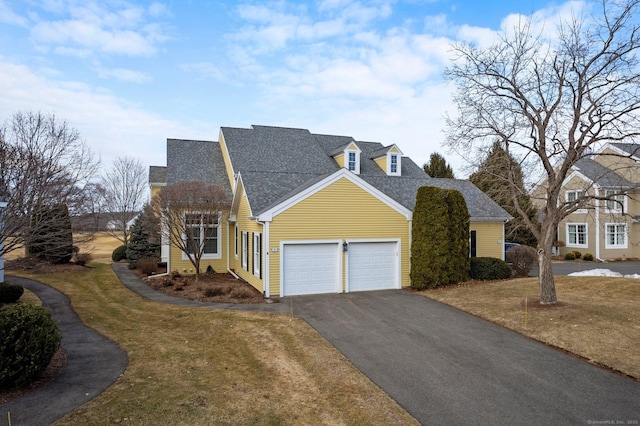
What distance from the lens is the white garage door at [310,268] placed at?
1597 cm

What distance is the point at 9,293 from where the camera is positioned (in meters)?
13.7

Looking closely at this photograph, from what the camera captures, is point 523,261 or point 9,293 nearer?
point 9,293

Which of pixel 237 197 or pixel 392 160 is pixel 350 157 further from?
pixel 237 197

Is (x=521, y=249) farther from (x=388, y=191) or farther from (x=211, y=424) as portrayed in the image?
(x=211, y=424)

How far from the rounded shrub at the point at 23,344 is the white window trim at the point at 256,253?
929 cm

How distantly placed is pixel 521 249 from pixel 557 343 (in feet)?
41.3

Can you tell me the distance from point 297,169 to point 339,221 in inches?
343

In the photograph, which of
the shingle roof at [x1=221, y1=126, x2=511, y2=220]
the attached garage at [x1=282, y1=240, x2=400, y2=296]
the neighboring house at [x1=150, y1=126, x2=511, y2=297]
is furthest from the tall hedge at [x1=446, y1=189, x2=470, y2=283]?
the shingle roof at [x1=221, y1=126, x2=511, y2=220]

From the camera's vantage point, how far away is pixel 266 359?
29.8 feet

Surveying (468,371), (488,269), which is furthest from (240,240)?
(468,371)

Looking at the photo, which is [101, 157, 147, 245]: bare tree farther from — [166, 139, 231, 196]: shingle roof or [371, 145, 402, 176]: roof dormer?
[371, 145, 402, 176]: roof dormer

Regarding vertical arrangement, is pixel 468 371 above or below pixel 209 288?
below

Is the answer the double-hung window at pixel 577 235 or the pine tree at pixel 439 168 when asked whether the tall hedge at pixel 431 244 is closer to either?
the double-hung window at pixel 577 235

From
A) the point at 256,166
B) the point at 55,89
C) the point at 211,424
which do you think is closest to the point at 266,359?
the point at 211,424
